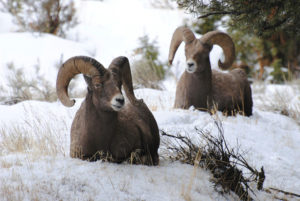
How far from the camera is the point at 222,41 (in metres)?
7.67

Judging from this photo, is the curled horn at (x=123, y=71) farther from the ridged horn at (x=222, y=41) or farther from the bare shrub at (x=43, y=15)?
the bare shrub at (x=43, y=15)

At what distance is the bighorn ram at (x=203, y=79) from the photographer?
741 centimetres

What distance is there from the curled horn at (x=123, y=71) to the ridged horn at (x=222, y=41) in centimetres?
314

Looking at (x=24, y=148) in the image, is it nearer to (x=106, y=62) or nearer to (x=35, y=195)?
(x=35, y=195)

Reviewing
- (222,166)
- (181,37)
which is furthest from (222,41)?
(222,166)

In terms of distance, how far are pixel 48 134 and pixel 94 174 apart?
5.92 feet

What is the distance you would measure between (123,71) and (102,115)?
0.56 meters

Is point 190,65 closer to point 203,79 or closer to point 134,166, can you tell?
point 203,79

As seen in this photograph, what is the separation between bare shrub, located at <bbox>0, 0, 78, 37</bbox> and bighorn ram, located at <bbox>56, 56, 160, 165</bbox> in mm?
12461

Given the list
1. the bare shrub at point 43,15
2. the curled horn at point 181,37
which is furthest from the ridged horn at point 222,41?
the bare shrub at point 43,15

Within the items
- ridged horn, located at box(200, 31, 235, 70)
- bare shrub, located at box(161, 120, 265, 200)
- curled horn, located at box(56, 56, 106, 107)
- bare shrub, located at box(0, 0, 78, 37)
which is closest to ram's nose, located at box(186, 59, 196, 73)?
ridged horn, located at box(200, 31, 235, 70)

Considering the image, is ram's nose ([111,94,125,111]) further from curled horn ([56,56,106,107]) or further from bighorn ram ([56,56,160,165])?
curled horn ([56,56,106,107])

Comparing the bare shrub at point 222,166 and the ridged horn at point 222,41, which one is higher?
the ridged horn at point 222,41

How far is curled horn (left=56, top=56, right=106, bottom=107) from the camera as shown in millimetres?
4180
